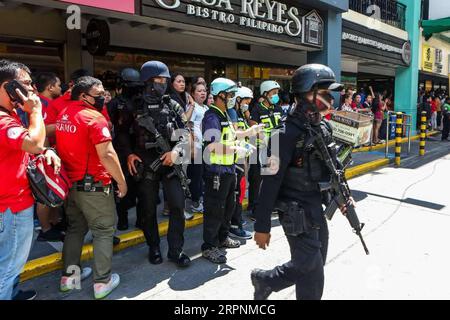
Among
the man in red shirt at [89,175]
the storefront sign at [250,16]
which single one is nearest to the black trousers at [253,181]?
the man in red shirt at [89,175]

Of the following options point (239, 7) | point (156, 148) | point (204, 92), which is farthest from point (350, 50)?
point (156, 148)

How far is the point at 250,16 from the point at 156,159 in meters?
5.12

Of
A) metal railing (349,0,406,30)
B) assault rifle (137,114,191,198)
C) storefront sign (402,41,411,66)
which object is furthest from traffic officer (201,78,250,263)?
storefront sign (402,41,411,66)

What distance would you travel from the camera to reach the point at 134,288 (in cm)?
346

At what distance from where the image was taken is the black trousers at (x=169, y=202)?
377cm

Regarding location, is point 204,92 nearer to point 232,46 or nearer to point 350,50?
point 232,46

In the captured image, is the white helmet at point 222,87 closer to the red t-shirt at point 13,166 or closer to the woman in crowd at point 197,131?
the woman in crowd at point 197,131

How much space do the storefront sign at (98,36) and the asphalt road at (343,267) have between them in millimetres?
3658

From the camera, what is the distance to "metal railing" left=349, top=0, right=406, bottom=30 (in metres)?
13.0

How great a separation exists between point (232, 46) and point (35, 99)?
364 inches

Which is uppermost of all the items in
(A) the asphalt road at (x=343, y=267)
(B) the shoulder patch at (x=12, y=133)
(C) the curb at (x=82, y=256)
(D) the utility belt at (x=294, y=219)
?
(B) the shoulder patch at (x=12, y=133)

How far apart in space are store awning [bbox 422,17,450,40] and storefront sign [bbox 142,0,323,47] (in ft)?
29.1

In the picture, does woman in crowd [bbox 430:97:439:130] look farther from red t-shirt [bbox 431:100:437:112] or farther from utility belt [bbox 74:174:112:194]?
utility belt [bbox 74:174:112:194]

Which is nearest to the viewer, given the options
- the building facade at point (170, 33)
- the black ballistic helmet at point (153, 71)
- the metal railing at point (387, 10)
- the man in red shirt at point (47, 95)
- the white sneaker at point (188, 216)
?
the black ballistic helmet at point (153, 71)
